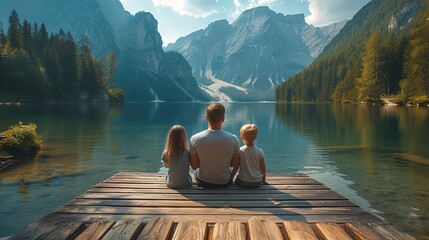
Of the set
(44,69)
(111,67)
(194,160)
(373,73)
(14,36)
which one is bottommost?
(194,160)

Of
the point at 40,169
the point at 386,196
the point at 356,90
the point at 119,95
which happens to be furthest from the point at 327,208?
the point at 119,95

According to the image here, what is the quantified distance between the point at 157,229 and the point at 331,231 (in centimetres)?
302

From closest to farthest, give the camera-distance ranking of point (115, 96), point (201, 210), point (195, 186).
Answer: point (201, 210) < point (195, 186) < point (115, 96)

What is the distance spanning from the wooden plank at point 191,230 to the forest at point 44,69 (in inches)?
4006

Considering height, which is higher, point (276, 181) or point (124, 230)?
point (124, 230)

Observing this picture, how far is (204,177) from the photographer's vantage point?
8.48m

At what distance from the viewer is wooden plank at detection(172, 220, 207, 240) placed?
4998mm

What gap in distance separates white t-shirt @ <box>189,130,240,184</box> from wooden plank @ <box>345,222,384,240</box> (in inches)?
140

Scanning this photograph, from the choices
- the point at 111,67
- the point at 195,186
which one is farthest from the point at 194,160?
the point at 111,67

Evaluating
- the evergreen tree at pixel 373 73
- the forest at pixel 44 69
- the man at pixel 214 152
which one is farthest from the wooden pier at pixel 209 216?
the evergreen tree at pixel 373 73

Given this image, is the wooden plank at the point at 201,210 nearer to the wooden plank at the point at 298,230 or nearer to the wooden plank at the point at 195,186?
the wooden plank at the point at 298,230

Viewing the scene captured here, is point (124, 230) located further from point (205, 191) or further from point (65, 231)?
point (205, 191)

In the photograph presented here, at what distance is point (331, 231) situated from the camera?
5.27 metres

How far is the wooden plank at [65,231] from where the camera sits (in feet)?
16.3
